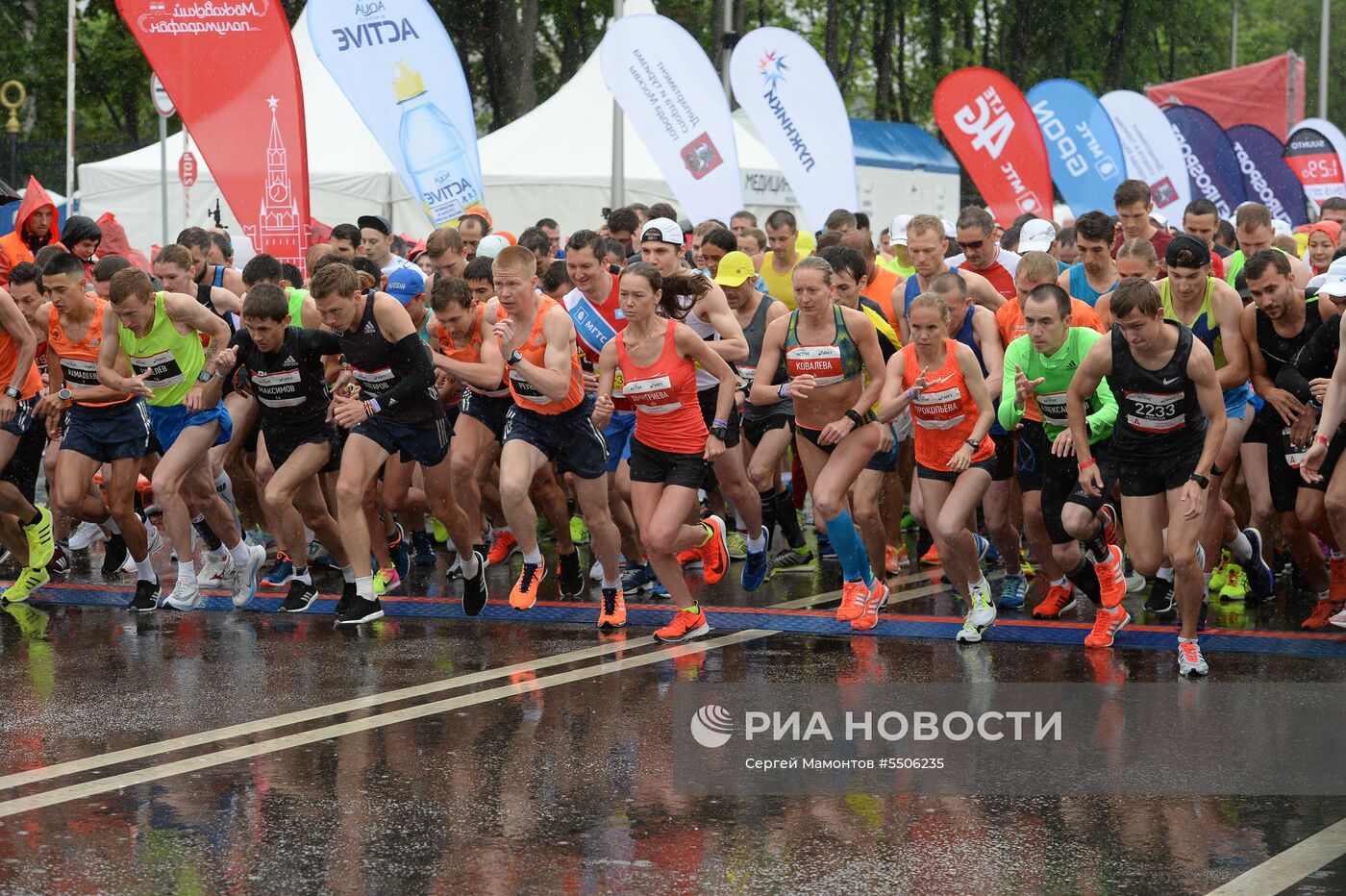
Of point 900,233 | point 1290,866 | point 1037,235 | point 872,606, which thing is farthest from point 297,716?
point 900,233

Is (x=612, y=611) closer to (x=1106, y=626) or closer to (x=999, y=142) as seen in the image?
(x=1106, y=626)

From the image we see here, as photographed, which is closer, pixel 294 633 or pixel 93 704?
pixel 93 704

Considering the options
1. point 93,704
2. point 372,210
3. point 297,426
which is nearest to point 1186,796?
point 93,704

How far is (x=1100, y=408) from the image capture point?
8547 mm

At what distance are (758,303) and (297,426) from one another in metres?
3.09

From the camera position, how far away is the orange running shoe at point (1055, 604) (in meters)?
9.05

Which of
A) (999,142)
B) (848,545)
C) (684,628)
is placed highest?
(999,142)

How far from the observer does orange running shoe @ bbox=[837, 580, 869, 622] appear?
28.6 feet

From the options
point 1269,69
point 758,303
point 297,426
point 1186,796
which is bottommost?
point 1186,796

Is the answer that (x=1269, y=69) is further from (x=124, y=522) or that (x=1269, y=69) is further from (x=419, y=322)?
(x=124, y=522)

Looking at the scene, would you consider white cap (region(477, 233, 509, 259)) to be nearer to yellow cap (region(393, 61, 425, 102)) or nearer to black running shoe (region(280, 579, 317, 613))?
black running shoe (region(280, 579, 317, 613))

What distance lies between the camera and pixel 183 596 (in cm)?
939

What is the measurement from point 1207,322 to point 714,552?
287 centimetres

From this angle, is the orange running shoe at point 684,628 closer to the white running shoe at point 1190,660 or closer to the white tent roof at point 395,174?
the white running shoe at point 1190,660
